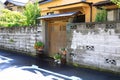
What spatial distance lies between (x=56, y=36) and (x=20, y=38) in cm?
338

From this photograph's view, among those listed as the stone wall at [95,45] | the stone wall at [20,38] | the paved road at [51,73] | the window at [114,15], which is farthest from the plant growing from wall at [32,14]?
the paved road at [51,73]

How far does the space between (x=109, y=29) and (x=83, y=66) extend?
2136 mm

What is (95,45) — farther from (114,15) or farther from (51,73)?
(114,15)

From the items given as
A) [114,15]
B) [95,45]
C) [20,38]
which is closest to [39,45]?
[20,38]

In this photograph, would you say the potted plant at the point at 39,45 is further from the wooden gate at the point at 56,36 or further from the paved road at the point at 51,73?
the paved road at the point at 51,73

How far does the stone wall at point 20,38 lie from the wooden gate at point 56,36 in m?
0.70

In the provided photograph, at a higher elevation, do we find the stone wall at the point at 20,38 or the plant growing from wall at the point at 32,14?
the plant growing from wall at the point at 32,14

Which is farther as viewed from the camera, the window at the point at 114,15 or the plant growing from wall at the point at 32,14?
the plant growing from wall at the point at 32,14

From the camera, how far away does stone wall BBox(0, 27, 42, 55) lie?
1211 cm

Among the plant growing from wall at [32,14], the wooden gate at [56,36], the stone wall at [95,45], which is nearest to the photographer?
the stone wall at [95,45]

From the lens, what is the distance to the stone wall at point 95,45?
24.6 feet

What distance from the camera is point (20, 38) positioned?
1328 centimetres

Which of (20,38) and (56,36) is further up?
(56,36)

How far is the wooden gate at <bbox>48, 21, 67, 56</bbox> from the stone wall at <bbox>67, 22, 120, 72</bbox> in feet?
3.71
